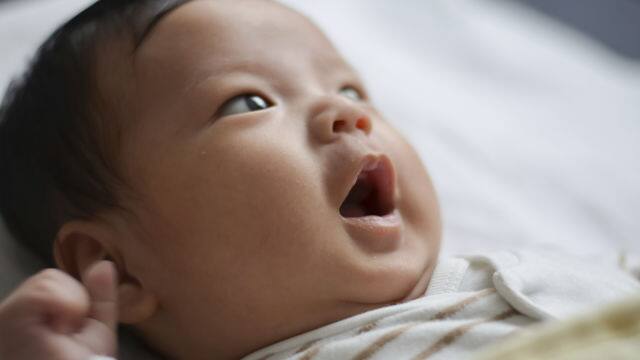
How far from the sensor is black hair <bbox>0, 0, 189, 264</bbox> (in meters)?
0.88

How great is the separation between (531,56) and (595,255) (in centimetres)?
62

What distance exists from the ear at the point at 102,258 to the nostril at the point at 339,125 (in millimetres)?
243

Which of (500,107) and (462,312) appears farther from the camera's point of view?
(500,107)

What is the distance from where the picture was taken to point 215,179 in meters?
0.85

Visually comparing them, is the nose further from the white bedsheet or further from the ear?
the white bedsheet

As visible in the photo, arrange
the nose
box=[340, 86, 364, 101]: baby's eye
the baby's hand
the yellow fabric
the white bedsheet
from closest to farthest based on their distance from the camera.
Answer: the yellow fabric
the baby's hand
the nose
box=[340, 86, 364, 101]: baby's eye
the white bedsheet

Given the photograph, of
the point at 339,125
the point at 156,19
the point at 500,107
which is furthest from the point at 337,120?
the point at 500,107

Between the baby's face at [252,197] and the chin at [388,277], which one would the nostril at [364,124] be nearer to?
the baby's face at [252,197]

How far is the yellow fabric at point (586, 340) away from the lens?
65 cm

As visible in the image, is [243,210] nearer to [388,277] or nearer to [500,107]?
[388,277]

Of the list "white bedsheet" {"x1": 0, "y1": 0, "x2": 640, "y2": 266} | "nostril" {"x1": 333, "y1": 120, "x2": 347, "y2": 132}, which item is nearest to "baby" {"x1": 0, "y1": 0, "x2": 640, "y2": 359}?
"nostril" {"x1": 333, "y1": 120, "x2": 347, "y2": 132}

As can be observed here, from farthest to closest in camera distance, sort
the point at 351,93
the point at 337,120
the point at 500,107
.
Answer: the point at 500,107, the point at 351,93, the point at 337,120

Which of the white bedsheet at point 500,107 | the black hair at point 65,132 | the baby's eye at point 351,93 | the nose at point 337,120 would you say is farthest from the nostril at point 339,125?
the white bedsheet at point 500,107

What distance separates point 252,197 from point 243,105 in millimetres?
107
